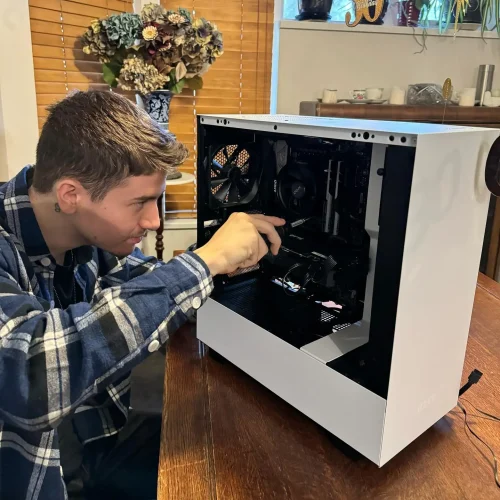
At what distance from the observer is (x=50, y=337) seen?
1.90 feet

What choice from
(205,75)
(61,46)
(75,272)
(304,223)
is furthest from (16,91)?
(304,223)

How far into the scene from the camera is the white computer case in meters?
0.59

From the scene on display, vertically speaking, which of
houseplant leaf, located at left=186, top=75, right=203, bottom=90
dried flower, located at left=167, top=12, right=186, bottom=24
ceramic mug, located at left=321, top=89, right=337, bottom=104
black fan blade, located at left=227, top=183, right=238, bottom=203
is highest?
dried flower, located at left=167, top=12, right=186, bottom=24

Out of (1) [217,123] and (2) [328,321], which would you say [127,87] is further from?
(2) [328,321]

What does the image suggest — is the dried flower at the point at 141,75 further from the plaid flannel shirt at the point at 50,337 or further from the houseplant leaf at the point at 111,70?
the plaid flannel shirt at the point at 50,337

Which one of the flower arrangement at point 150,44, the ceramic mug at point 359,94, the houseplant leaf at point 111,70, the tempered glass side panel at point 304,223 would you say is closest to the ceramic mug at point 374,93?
the ceramic mug at point 359,94

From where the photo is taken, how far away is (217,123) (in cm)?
83

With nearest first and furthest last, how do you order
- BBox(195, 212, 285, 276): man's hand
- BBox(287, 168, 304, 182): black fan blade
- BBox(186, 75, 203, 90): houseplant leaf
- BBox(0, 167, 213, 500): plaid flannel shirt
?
BBox(0, 167, 213, 500): plaid flannel shirt < BBox(195, 212, 285, 276): man's hand < BBox(287, 168, 304, 182): black fan blade < BBox(186, 75, 203, 90): houseplant leaf

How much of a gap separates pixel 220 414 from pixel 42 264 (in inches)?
15.3

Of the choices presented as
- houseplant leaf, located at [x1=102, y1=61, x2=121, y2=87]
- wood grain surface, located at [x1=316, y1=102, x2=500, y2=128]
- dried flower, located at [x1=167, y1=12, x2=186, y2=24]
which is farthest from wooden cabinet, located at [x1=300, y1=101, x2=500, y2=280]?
houseplant leaf, located at [x1=102, y1=61, x2=121, y2=87]

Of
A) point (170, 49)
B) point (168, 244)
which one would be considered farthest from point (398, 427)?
point (168, 244)

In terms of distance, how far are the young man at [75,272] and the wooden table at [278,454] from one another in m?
0.16

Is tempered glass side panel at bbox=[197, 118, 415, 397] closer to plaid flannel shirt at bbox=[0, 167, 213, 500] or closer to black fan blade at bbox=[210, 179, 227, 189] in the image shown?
black fan blade at bbox=[210, 179, 227, 189]

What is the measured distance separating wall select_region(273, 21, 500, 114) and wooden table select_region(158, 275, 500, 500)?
1576 millimetres
